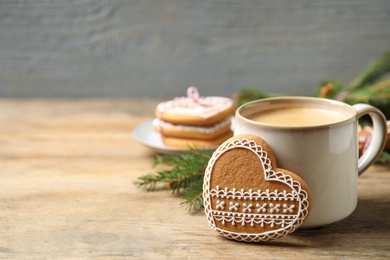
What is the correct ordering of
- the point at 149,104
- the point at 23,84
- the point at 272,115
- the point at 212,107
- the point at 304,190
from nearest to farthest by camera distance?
1. the point at 304,190
2. the point at 272,115
3. the point at 212,107
4. the point at 149,104
5. the point at 23,84

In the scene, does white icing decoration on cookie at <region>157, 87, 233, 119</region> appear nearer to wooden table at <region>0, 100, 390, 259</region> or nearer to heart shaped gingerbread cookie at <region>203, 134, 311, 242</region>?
wooden table at <region>0, 100, 390, 259</region>

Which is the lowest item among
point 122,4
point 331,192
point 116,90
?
point 116,90

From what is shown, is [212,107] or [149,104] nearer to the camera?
[212,107]

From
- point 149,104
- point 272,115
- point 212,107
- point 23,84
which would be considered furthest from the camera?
point 23,84

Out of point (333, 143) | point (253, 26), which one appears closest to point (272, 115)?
point (333, 143)

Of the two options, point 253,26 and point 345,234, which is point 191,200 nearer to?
point 345,234

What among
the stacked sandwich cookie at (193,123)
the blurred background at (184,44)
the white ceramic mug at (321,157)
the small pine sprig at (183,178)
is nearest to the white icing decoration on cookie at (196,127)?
the stacked sandwich cookie at (193,123)

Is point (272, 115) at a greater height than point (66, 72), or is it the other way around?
point (272, 115)
